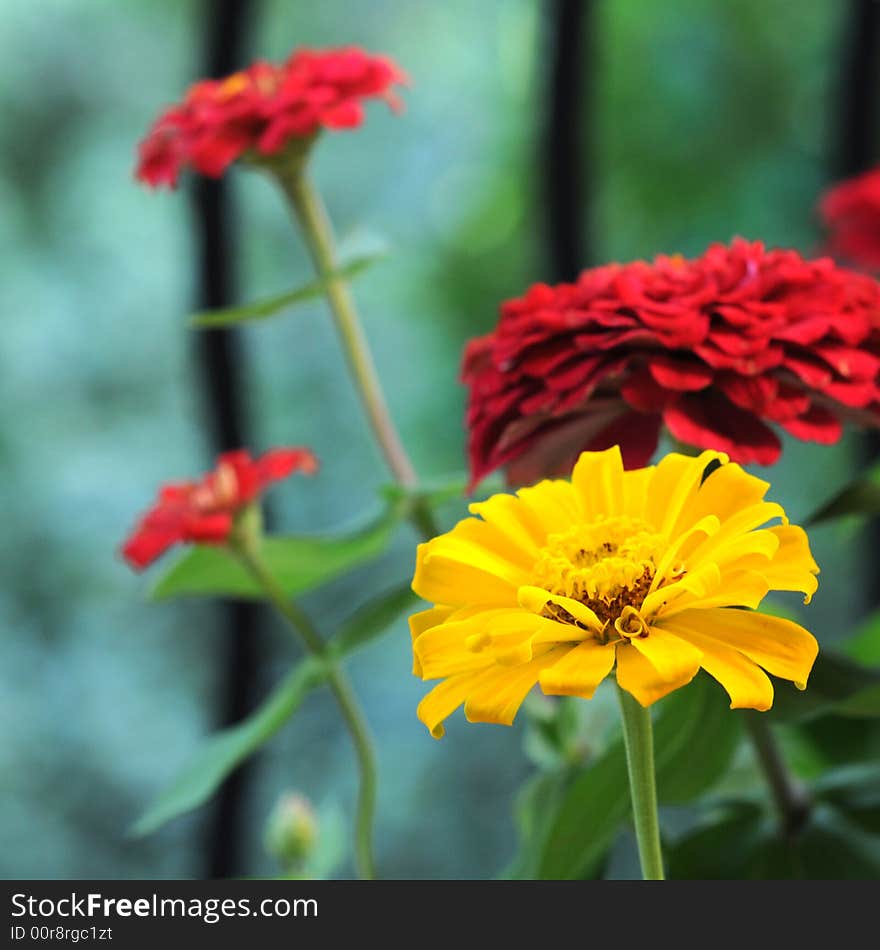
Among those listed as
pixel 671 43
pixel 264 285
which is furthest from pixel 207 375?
pixel 671 43

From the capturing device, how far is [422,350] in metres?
0.97

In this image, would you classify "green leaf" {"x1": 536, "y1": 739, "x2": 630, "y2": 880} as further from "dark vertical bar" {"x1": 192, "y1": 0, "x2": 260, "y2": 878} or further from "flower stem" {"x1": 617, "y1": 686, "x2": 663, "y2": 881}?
"dark vertical bar" {"x1": 192, "y1": 0, "x2": 260, "y2": 878}

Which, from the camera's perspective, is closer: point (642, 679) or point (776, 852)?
point (642, 679)

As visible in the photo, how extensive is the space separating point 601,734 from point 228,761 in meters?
0.10

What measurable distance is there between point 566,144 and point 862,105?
176mm

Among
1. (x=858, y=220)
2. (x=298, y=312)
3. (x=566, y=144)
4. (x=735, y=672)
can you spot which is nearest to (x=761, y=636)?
(x=735, y=672)

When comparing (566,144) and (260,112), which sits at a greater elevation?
(566,144)

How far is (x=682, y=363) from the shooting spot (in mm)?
210

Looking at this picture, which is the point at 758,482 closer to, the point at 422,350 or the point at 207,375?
the point at 207,375

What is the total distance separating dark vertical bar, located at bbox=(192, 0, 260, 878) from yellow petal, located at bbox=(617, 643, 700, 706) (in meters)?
0.60

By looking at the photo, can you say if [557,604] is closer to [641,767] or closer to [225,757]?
[641,767]

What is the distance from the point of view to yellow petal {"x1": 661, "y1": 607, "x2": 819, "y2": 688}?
0.14 metres

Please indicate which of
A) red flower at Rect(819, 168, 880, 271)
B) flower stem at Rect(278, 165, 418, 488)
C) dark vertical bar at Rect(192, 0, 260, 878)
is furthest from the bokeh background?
flower stem at Rect(278, 165, 418, 488)

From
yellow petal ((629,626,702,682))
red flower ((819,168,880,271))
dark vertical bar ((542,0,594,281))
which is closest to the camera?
yellow petal ((629,626,702,682))
